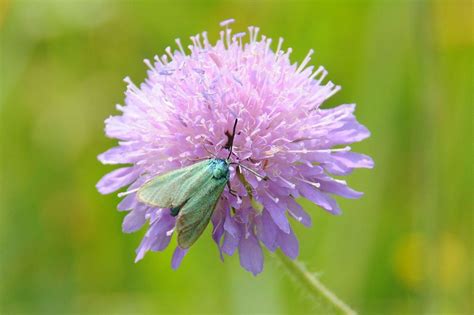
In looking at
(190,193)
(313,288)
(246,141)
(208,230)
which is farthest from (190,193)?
(208,230)

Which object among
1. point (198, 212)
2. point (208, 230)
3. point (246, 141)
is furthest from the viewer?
point (208, 230)

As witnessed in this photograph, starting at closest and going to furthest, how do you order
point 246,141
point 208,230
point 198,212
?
point 198,212
point 246,141
point 208,230

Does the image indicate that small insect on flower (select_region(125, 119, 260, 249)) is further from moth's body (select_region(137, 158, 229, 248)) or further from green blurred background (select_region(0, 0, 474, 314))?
green blurred background (select_region(0, 0, 474, 314))

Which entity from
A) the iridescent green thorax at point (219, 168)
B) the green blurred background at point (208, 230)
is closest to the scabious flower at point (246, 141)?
the iridescent green thorax at point (219, 168)

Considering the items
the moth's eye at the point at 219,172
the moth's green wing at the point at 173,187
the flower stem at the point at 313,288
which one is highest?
the moth's eye at the point at 219,172

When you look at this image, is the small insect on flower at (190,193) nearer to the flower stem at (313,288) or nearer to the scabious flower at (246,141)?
the scabious flower at (246,141)

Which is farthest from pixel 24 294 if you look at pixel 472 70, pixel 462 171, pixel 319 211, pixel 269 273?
pixel 472 70

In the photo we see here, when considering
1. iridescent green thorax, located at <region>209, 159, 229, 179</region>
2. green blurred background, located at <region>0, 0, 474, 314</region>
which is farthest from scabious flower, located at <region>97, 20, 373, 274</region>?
green blurred background, located at <region>0, 0, 474, 314</region>

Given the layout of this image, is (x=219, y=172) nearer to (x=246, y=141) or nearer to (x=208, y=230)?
(x=246, y=141)
